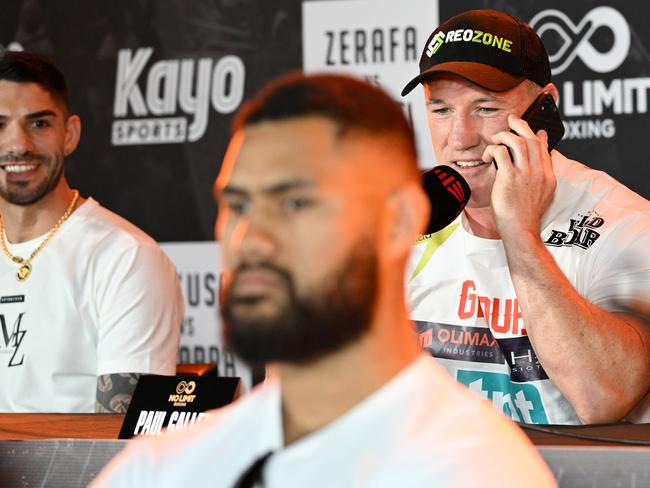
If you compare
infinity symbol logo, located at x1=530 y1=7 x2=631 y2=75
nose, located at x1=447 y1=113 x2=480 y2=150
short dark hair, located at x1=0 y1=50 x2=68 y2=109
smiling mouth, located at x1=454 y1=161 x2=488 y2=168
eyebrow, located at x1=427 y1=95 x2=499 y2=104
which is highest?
infinity symbol logo, located at x1=530 y1=7 x2=631 y2=75

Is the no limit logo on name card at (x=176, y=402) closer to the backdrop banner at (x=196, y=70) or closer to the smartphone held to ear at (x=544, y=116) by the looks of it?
the smartphone held to ear at (x=544, y=116)

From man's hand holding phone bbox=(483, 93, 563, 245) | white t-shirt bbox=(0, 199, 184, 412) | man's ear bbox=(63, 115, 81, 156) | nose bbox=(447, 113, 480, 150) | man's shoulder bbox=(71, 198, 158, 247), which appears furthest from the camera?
man's ear bbox=(63, 115, 81, 156)

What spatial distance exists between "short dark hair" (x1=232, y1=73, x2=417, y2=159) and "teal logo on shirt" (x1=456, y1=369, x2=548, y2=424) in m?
1.04

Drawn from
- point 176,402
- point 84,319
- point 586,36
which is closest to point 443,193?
point 176,402

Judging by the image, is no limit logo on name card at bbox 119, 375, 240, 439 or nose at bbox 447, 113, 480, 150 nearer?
no limit logo on name card at bbox 119, 375, 240, 439

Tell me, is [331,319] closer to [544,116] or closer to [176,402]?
[176,402]

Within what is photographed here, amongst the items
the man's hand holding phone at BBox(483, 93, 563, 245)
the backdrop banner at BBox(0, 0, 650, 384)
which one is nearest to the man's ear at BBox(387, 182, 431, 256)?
the man's hand holding phone at BBox(483, 93, 563, 245)

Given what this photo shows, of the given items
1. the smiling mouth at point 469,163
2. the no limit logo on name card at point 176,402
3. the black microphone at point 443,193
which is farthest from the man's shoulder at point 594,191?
the no limit logo on name card at point 176,402

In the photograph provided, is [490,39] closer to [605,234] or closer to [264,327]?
[605,234]

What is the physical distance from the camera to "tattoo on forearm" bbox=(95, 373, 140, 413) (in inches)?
92.7

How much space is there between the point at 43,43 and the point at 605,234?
2293mm

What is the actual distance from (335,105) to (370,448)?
26 cm

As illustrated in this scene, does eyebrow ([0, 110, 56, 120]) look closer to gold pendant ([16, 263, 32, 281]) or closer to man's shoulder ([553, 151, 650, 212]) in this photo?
gold pendant ([16, 263, 32, 281])

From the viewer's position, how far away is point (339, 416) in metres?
0.82
